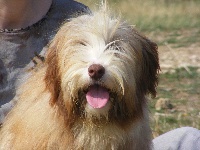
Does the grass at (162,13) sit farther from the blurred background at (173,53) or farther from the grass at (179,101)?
the grass at (179,101)

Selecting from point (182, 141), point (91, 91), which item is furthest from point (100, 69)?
point (182, 141)

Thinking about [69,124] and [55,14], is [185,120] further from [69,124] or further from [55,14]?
[69,124]

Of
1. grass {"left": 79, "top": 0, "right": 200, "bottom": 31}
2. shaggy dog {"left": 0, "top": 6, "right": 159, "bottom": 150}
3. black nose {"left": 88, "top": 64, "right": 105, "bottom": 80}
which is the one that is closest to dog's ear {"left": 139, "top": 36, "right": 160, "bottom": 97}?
shaggy dog {"left": 0, "top": 6, "right": 159, "bottom": 150}

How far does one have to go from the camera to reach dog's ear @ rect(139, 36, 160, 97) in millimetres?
4242

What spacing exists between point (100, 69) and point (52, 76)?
0.48 meters

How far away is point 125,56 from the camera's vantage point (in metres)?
4.04

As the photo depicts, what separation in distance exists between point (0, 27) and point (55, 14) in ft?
1.37

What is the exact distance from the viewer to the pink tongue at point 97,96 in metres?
3.90

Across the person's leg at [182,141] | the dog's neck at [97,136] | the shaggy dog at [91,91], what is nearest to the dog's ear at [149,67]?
the shaggy dog at [91,91]

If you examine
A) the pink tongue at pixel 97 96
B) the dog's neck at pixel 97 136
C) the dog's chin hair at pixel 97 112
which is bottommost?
the dog's neck at pixel 97 136

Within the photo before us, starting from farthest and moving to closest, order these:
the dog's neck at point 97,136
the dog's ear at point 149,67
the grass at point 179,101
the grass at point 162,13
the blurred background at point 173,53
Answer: the grass at point 162,13 < the blurred background at point 173,53 < the grass at point 179,101 < the dog's ear at point 149,67 < the dog's neck at point 97,136

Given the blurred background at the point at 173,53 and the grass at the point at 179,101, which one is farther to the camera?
the blurred background at the point at 173,53

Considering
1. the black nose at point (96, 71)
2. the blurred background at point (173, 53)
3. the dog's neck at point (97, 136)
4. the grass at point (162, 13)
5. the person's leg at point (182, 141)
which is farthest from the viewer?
the grass at point (162, 13)

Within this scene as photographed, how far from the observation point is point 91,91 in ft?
12.9
